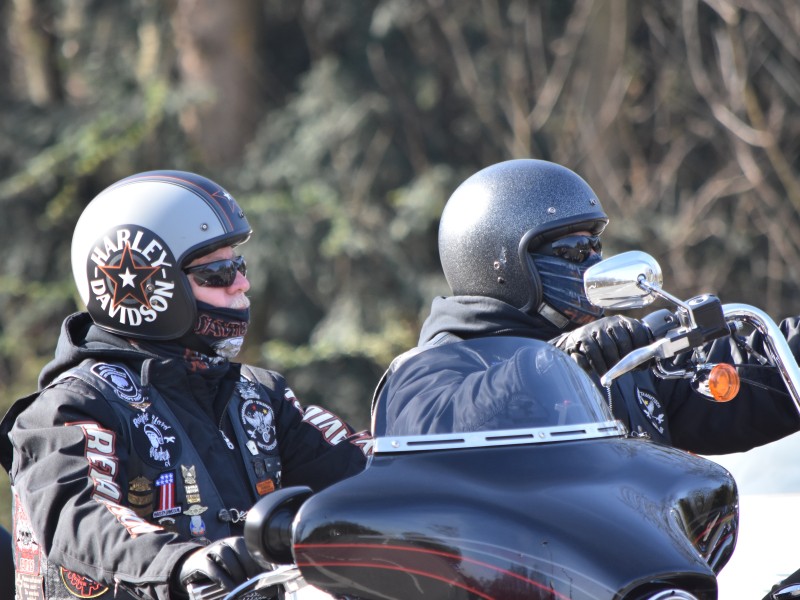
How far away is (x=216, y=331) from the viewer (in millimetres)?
3918

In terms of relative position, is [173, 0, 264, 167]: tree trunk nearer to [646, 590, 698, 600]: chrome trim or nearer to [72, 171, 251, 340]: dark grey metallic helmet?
[72, 171, 251, 340]: dark grey metallic helmet

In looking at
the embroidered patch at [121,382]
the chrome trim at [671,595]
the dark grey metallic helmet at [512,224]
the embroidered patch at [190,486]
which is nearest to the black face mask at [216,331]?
the embroidered patch at [121,382]

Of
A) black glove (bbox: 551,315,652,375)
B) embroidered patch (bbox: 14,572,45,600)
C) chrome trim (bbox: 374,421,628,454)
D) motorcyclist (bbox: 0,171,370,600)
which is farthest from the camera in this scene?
embroidered patch (bbox: 14,572,45,600)

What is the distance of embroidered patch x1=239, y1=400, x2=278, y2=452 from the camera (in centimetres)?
385

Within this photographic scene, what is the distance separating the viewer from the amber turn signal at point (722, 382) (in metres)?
2.60

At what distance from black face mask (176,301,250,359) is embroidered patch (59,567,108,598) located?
83 centimetres

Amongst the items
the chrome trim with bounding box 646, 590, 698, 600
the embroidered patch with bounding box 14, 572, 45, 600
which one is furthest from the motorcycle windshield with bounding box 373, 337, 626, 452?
the embroidered patch with bounding box 14, 572, 45, 600

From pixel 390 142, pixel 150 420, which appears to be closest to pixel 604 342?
pixel 150 420

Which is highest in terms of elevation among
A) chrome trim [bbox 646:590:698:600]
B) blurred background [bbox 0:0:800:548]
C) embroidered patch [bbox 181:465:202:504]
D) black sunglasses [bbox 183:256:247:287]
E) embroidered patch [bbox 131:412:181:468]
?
blurred background [bbox 0:0:800:548]

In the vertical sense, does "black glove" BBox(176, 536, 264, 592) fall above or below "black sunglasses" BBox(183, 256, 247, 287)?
below

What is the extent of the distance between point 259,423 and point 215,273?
50cm

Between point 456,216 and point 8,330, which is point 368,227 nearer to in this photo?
point 8,330

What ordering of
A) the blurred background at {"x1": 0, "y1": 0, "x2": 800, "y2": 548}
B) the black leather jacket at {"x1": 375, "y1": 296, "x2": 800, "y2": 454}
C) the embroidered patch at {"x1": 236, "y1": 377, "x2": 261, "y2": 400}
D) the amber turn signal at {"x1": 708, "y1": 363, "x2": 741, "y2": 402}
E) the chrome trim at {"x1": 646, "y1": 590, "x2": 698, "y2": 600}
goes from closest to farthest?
the chrome trim at {"x1": 646, "y1": 590, "x2": 698, "y2": 600} < the amber turn signal at {"x1": 708, "y1": 363, "x2": 741, "y2": 402} < the black leather jacket at {"x1": 375, "y1": 296, "x2": 800, "y2": 454} < the embroidered patch at {"x1": 236, "y1": 377, "x2": 261, "y2": 400} < the blurred background at {"x1": 0, "y1": 0, "x2": 800, "y2": 548}

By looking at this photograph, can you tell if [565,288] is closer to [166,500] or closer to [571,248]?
[571,248]
